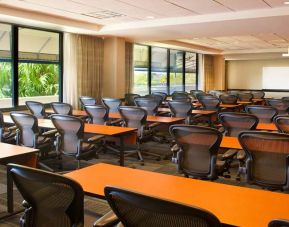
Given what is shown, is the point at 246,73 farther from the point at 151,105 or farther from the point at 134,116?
the point at 134,116

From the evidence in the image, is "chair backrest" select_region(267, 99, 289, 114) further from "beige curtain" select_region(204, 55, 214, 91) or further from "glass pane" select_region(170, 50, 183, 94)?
"beige curtain" select_region(204, 55, 214, 91)

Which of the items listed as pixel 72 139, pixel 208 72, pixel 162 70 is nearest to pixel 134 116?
pixel 72 139

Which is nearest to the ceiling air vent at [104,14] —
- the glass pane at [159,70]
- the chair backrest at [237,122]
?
the chair backrest at [237,122]

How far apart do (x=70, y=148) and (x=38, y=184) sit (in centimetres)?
297

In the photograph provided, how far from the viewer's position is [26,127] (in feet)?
16.4

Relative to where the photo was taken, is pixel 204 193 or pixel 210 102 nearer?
pixel 204 193

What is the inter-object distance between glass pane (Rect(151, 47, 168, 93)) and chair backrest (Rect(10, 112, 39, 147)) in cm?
833

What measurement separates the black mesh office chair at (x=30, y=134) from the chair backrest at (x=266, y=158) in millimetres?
2872

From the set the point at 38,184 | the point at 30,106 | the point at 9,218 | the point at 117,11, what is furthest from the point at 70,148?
the point at 117,11

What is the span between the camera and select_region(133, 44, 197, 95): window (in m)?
12.5

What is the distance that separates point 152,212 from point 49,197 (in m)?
0.70

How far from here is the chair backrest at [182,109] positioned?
A: 7.48m

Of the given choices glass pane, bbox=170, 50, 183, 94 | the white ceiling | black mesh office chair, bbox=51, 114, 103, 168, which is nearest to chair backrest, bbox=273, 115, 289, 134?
black mesh office chair, bbox=51, 114, 103, 168

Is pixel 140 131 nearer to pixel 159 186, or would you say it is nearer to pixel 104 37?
pixel 159 186
